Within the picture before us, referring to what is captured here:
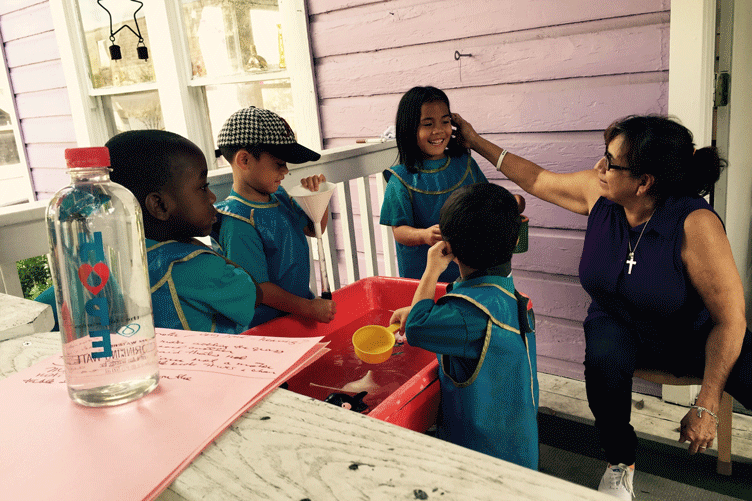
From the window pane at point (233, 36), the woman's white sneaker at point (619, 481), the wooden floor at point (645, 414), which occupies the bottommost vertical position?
the wooden floor at point (645, 414)

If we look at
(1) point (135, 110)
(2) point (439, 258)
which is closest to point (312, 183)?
(2) point (439, 258)

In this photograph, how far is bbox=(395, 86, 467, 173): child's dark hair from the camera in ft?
7.12

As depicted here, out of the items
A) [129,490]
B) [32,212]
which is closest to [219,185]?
[32,212]

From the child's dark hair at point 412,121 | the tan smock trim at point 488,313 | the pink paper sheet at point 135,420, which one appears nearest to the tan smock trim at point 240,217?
the tan smock trim at point 488,313

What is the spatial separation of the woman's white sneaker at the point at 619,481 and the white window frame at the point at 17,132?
565cm

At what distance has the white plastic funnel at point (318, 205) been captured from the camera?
170 cm

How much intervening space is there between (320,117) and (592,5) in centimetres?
159

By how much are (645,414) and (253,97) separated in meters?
2.74

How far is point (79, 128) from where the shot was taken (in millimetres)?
4352

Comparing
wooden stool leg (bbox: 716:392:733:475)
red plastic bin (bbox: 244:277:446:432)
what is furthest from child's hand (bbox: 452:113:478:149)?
wooden stool leg (bbox: 716:392:733:475)

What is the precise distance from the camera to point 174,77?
3.49 m

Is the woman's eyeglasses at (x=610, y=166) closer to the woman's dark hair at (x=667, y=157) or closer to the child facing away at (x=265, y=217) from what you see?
the woman's dark hair at (x=667, y=157)

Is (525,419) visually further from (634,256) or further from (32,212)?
(32,212)

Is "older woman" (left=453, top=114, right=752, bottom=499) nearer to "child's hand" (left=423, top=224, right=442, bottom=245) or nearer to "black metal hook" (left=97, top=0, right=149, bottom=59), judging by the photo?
"child's hand" (left=423, top=224, right=442, bottom=245)
